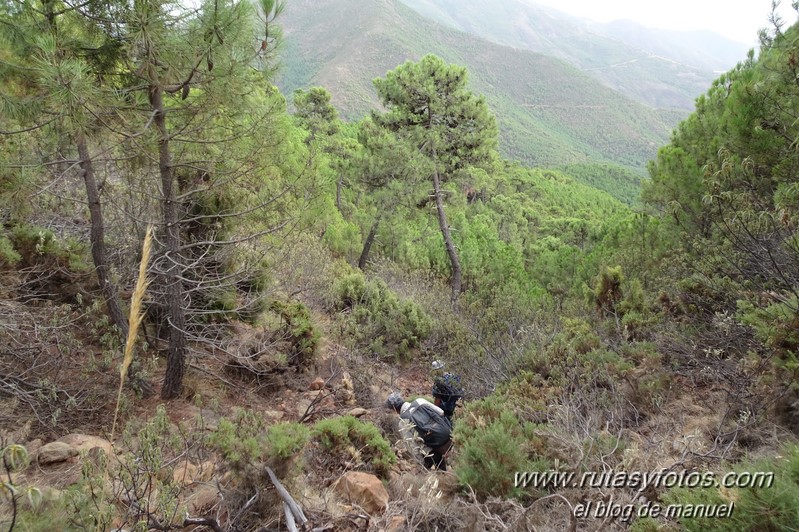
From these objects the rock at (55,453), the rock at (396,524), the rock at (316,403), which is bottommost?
the rock at (316,403)

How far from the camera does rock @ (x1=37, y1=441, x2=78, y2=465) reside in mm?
3119

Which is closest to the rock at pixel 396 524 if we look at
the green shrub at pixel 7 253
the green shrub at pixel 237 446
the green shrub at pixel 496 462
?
the green shrub at pixel 496 462

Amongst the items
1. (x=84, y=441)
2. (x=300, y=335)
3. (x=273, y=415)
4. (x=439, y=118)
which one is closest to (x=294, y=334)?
(x=300, y=335)

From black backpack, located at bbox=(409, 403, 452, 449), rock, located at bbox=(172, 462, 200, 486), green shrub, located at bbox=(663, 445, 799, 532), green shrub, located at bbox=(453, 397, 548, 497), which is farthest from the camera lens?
black backpack, located at bbox=(409, 403, 452, 449)

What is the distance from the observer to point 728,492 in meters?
1.75

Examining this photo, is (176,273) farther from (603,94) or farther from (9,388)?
(603,94)

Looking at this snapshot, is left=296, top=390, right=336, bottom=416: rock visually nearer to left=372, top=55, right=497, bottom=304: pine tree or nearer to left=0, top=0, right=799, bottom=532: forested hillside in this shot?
left=0, top=0, right=799, bottom=532: forested hillside

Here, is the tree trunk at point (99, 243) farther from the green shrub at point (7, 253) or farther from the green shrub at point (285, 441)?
the green shrub at point (285, 441)

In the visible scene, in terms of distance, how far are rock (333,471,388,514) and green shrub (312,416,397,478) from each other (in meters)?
0.41

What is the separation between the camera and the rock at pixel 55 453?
3119 millimetres

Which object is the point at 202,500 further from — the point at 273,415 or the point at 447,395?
the point at 447,395

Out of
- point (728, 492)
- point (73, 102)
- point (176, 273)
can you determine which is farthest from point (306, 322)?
point (728, 492)

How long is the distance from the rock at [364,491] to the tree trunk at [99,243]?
9.58 ft

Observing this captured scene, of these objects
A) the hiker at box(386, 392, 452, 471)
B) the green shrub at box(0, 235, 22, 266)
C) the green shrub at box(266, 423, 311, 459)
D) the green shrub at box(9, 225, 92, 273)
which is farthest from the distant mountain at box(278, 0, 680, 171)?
the green shrub at box(266, 423, 311, 459)
